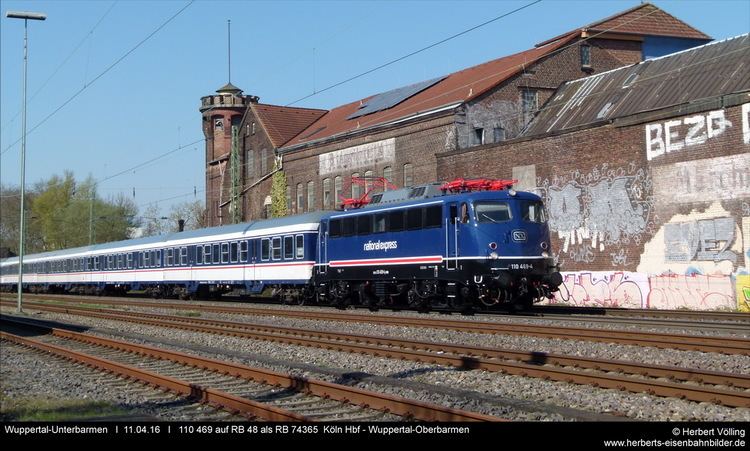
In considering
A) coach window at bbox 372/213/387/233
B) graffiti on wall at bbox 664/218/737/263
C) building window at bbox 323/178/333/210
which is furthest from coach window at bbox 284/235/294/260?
building window at bbox 323/178/333/210

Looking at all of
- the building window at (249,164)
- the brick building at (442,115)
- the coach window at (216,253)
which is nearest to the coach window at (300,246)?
the coach window at (216,253)

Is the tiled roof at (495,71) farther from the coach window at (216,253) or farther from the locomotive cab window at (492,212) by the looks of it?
the locomotive cab window at (492,212)

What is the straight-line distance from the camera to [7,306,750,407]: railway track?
1032 centimetres

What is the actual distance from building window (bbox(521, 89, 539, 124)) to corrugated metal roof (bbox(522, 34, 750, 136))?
59 centimetres

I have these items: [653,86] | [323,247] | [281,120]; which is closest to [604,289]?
[653,86]

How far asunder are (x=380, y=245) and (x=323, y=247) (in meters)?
4.00

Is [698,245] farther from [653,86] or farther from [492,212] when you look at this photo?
[653,86]

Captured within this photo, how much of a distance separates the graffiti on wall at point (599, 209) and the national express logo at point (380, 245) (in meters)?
9.37

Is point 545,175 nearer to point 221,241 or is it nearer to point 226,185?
point 221,241

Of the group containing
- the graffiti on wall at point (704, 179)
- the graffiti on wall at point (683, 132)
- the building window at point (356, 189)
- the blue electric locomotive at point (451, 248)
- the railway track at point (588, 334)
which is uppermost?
the building window at point (356, 189)

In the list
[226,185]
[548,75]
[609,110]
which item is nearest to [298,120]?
[226,185]

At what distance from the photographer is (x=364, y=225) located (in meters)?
27.8

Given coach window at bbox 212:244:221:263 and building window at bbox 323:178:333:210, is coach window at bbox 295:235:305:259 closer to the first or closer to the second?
coach window at bbox 212:244:221:263

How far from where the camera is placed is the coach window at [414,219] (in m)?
25.0
